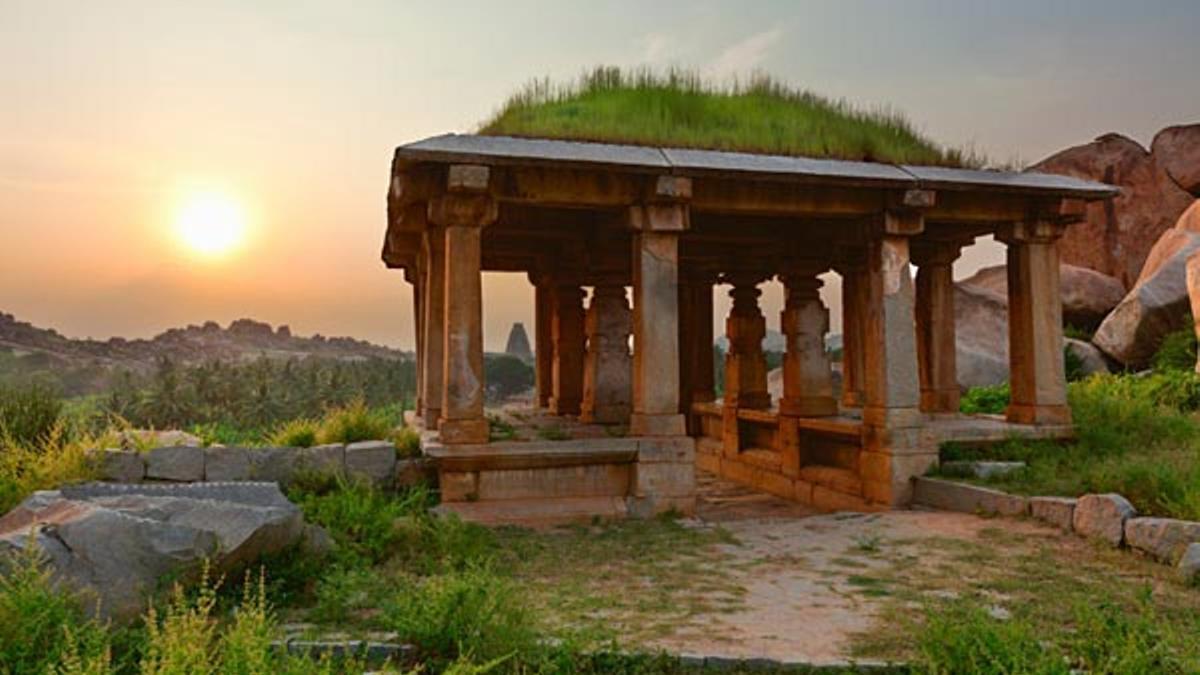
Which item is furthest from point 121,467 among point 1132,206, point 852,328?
point 1132,206

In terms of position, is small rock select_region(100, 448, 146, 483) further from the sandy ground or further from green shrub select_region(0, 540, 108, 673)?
the sandy ground

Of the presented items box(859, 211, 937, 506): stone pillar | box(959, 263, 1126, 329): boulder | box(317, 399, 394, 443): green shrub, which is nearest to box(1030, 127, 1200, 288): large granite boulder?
box(959, 263, 1126, 329): boulder

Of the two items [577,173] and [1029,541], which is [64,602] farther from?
[1029,541]

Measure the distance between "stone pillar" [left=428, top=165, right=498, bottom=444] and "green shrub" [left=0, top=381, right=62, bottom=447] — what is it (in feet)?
14.6

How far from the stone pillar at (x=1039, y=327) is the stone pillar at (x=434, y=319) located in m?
7.40

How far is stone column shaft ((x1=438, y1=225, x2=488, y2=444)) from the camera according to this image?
8.64m

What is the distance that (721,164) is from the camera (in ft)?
29.5

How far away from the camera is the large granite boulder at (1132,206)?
74.4 ft

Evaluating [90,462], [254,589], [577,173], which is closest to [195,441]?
[90,462]

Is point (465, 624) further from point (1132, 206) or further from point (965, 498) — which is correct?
point (1132, 206)

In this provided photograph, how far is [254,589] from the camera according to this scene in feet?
17.4

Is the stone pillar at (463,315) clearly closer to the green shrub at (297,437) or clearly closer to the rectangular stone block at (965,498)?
the green shrub at (297,437)

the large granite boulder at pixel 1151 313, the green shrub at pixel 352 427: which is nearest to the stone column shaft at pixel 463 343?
the green shrub at pixel 352 427

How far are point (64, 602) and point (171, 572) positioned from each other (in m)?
0.75
